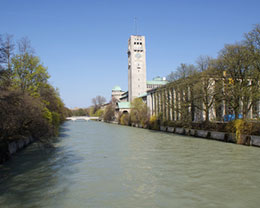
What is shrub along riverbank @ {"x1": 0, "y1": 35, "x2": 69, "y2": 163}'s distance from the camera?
41.0ft

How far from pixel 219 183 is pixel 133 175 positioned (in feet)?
14.7

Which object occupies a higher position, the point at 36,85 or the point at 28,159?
the point at 36,85

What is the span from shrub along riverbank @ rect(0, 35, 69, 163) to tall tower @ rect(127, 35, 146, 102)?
6827 cm

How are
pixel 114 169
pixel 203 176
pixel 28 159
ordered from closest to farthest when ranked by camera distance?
pixel 203 176, pixel 114 169, pixel 28 159

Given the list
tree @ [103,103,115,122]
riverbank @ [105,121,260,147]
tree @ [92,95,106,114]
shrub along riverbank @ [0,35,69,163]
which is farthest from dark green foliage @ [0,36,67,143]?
tree @ [92,95,106,114]

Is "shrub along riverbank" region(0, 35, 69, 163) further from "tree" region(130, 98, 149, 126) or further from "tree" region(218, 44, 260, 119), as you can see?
"tree" region(130, 98, 149, 126)

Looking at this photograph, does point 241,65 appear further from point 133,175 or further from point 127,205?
point 127,205

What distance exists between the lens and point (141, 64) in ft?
335

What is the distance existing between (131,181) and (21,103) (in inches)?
359

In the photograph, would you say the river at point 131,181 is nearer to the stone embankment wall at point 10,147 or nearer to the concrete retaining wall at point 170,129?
the stone embankment wall at point 10,147

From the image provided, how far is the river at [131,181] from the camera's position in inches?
389

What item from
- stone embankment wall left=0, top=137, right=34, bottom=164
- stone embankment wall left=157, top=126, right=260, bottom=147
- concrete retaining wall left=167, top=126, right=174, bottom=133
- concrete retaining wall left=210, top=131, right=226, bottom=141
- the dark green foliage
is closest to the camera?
the dark green foliage

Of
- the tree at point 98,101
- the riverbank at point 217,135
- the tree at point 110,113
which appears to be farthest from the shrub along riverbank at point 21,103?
the tree at point 98,101

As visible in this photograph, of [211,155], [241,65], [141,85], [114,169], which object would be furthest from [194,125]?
[141,85]
